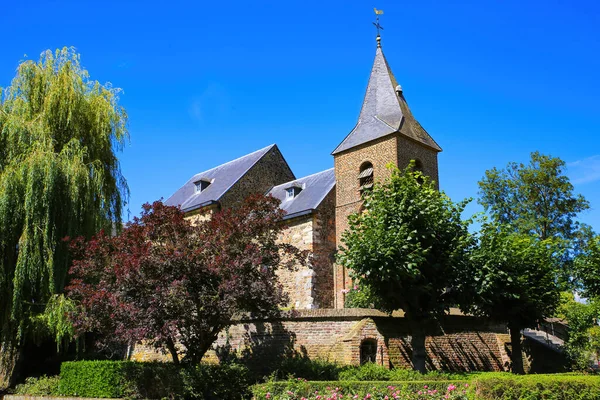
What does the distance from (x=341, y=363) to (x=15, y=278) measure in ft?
30.9

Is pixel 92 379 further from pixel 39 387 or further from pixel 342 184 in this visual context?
pixel 342 184

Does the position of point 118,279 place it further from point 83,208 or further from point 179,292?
point 83,208

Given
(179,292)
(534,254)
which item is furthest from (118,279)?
(534,254)

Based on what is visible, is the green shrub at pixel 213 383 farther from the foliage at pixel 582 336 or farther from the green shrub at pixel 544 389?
the foliage at pixel 582 336

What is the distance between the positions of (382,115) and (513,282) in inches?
440

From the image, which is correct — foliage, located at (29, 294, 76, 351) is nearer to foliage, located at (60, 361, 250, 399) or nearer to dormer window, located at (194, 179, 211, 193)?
foliage, located at (60, 361, 250, 399)

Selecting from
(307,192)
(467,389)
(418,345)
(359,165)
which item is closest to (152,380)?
(418,345)

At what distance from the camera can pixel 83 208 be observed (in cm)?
1622

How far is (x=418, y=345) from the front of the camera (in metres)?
14.5

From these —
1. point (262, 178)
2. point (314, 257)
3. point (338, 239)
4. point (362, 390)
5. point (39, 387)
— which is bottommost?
point (39, 387)

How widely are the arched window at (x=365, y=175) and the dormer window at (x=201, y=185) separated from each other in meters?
10.4

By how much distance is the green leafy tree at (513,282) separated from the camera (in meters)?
16.0

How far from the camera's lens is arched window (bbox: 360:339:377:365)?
14.9 m

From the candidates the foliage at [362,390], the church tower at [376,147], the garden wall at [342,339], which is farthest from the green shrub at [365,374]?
the church tower at [376,147]
